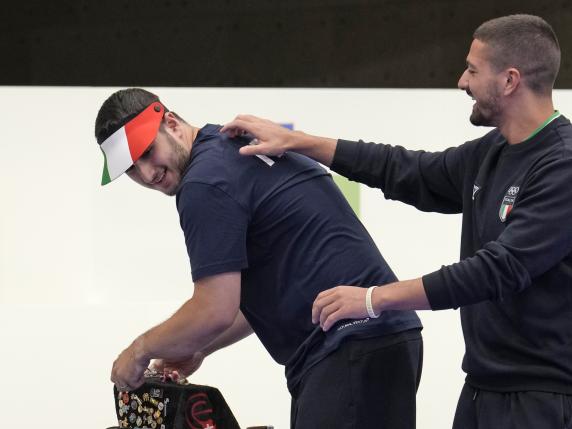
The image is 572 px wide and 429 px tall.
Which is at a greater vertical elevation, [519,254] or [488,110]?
[488,110]

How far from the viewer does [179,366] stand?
2393 mm

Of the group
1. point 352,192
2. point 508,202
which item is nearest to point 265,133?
point 508,202

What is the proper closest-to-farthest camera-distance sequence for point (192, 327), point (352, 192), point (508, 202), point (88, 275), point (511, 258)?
point (511, 258) → point (508, 202) → point (192, 327) → point (88, 275) → point (352, 192)

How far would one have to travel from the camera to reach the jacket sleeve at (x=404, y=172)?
2262 mm

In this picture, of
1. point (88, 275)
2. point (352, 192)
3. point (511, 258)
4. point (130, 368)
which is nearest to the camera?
point (511, 258)

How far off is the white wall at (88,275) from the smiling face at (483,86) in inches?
70.1

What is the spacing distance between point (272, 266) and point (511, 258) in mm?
536

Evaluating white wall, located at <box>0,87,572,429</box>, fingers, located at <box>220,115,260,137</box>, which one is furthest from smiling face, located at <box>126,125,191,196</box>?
white wall, located at <box>0,87,572,429</box>

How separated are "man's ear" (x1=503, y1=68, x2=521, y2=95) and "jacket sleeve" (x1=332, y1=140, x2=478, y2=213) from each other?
287 millimetres

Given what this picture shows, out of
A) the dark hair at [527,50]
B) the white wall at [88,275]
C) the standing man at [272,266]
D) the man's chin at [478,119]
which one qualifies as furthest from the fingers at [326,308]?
the white wall at [88,275]

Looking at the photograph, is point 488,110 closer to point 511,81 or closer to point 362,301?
point 511,81

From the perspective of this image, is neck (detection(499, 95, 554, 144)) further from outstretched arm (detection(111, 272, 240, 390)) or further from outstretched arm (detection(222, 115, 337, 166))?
outstretched arm (detection(111, 272, 240, 390))

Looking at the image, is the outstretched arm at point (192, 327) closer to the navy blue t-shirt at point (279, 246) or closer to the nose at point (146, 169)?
the navy blue t-shirt at point (279, 246)

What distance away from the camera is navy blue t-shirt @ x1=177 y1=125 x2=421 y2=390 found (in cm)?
200
